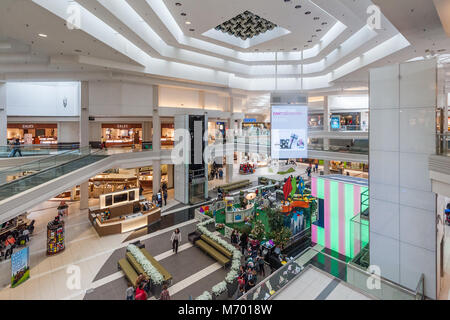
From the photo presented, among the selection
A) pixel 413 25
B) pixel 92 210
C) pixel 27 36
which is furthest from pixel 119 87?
pixel 413 25

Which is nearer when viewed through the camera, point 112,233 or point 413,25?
point 413,25

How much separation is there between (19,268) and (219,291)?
264 inches

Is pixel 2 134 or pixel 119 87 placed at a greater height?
pixel 119 87

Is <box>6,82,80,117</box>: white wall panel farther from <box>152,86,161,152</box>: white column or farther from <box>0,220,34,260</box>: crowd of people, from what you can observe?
<box>0,220,34,260</box>: crowd of people

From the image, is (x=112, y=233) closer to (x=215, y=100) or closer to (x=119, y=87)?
(x=119, y=87)

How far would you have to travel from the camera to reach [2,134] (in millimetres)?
14773

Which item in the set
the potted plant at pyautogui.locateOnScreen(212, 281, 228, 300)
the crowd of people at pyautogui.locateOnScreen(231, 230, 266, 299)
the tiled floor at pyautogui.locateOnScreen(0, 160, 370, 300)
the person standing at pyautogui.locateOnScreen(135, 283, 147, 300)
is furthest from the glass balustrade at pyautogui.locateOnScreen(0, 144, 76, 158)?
the potted plant at pyautogui.locateOnScreen(212, 281, 228, 300)

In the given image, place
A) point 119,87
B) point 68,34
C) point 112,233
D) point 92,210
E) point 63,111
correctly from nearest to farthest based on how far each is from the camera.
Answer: point 68,34 < point 112,233 < point 92,210 < point 119,87 < point 63,111

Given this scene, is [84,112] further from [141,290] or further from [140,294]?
[140,294]

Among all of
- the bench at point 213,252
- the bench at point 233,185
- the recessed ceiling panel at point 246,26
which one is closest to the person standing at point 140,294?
the bench at point 213,252

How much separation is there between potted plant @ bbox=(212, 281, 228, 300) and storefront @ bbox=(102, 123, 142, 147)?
1630 cm

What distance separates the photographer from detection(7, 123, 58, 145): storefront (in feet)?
59.5

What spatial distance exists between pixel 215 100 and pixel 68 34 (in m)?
12.4
